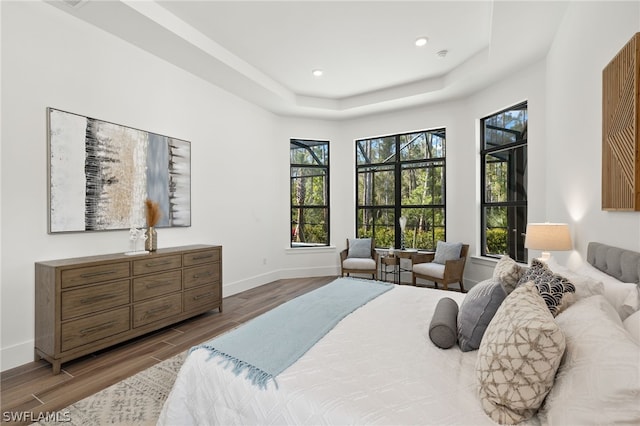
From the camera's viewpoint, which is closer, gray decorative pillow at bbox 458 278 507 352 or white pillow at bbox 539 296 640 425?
white pillow at bbox 539 296 640 425

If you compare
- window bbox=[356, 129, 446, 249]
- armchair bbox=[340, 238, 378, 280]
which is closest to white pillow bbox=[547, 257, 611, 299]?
armchair bbox=[340, 238, 378, 280]

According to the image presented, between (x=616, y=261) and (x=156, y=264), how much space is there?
359cm

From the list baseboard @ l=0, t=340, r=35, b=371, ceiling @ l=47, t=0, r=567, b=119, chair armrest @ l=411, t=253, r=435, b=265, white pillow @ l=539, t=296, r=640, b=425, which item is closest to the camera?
white pillow @ l=539, t=296, r=640, b=425

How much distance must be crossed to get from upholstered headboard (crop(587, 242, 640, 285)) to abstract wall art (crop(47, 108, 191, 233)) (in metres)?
3.95

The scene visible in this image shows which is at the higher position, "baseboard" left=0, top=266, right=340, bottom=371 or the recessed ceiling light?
the recessed ceiling light

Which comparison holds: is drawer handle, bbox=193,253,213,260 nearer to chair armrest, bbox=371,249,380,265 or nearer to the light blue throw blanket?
the light blue throw blanket

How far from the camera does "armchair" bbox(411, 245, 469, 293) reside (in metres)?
4.52

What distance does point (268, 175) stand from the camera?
561cm

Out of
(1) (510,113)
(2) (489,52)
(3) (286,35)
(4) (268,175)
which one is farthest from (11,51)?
(1) (510,113)

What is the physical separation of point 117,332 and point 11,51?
2481 millimetres

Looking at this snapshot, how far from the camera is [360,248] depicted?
18.3 ft

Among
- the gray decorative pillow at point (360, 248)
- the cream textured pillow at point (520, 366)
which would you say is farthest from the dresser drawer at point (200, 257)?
the cream textured pillow at point (520, 366)

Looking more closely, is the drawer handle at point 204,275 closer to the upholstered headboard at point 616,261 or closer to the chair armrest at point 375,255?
the chair armrest at point 375,255
